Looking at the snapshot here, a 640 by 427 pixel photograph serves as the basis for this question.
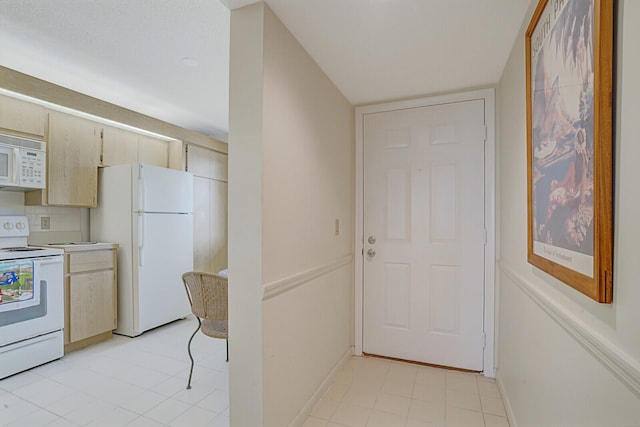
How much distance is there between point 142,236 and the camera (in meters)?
3.18

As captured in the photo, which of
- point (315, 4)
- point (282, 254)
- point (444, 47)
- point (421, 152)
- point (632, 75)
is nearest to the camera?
point (632, 75)

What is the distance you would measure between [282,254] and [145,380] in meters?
1.62

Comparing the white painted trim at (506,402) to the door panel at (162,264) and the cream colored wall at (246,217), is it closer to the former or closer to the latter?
the cream colored wall at (246,217)

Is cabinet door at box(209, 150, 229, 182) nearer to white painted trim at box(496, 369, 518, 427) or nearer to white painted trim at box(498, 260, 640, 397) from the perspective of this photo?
white painted trim at box(496, 369, 518, 427)

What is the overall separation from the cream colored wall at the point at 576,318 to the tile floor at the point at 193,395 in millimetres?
390

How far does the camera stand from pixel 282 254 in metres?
1.66

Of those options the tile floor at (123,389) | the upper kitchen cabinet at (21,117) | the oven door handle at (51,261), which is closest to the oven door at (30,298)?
the oven door handle at (51,261)

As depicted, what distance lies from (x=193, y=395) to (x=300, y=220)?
1.41 meters

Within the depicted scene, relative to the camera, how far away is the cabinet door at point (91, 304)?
2.82m

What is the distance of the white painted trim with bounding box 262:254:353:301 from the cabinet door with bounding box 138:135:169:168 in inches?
108

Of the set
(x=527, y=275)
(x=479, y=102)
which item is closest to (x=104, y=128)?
(x=479, y=102)

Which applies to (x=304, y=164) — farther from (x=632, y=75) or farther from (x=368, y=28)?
(x=632, y=75)

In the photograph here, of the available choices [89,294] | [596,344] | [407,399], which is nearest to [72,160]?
[89,294]

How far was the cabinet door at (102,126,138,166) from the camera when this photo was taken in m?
3.38
